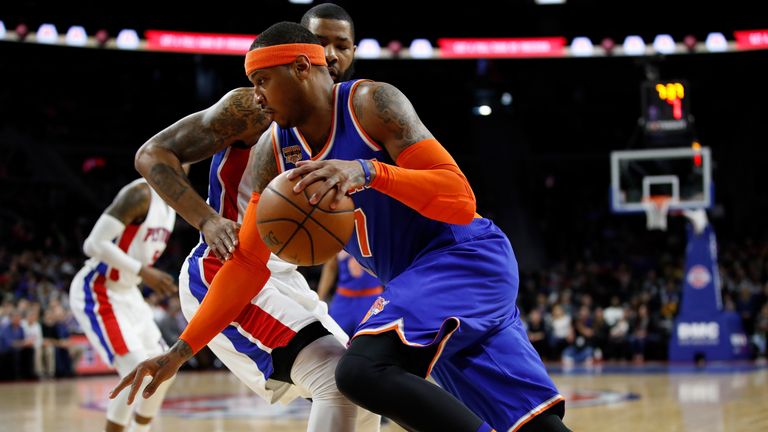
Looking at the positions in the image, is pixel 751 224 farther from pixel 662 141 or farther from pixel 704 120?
pixel 662 141

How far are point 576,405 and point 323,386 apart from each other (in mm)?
5583

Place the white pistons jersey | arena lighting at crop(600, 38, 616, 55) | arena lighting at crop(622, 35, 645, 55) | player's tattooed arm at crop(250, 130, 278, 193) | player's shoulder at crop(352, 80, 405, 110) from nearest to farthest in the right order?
player's shoulder at crop(352, 80, 405, 110) → player's tattooed arm at crop(250, 130, 278, 193) → the white pistons jersey → arena lighting at crop(622, 35, 645, 55) → arena lighting at crop(600, 38, 616, 55)

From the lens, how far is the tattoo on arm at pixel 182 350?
3.19 m

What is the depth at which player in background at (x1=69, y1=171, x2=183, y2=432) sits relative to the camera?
573cm

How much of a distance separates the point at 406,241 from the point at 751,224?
21.4m

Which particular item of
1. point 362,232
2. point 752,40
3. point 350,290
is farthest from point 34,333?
point 752,40

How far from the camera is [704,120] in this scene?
24516 millimetres

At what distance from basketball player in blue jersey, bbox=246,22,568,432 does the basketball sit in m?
0.08

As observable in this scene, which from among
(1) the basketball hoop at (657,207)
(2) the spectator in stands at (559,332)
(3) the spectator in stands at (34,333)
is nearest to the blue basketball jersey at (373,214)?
(3) the spectator in stands at (34,333)

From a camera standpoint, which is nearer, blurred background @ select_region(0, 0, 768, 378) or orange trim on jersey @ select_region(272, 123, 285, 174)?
orange trim on jersey @ select_region(272, 123, 285, 174)

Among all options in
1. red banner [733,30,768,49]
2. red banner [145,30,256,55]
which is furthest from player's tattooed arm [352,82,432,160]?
red banner [733,30,768,49]

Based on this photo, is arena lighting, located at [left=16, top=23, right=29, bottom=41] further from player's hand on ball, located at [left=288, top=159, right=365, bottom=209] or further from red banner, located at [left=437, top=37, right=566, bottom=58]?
player's hand on ball, located at [left=288, top=159, right=365, bottom=209]

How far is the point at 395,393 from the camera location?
2744 mm

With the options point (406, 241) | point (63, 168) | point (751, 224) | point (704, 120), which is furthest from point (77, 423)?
point (704, 120)
